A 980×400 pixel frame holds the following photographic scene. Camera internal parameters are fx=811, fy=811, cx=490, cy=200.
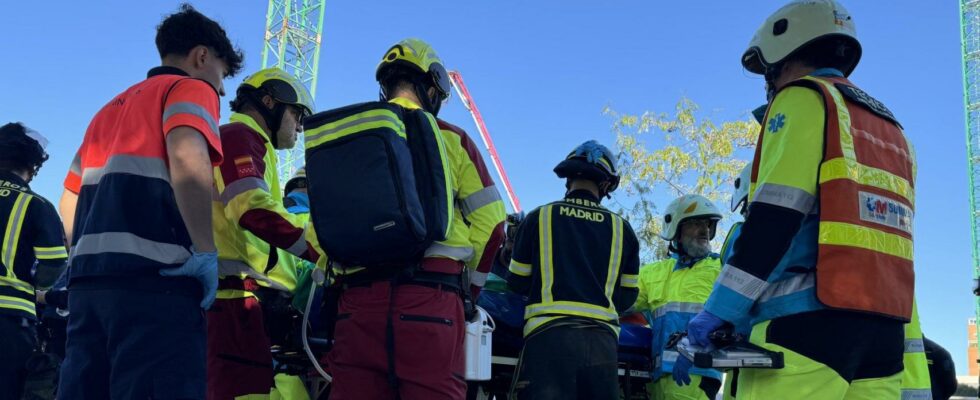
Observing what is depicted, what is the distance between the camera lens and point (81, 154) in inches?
160

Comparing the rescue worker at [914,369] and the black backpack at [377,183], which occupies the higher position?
the black backpack at [377,183]

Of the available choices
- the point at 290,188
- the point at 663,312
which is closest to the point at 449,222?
the point at 663,312

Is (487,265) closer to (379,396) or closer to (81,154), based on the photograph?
(379,396)

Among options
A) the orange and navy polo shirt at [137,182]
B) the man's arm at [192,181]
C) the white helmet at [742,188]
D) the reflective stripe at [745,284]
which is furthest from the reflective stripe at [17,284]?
the reflective stripe at [745,284]

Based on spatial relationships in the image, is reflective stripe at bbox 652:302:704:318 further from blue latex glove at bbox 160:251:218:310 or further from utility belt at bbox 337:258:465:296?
blue latex glove at bbox 160:251:218:310

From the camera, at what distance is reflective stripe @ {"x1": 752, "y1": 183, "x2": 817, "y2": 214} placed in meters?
2.96

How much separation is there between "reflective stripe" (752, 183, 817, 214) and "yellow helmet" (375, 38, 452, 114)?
194cm

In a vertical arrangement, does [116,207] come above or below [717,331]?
above

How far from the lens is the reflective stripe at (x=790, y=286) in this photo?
2977 millimetres

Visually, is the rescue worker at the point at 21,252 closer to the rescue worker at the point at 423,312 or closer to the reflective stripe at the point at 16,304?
the reflective stripe at the point at 16,304

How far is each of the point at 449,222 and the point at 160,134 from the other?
1.33 metres

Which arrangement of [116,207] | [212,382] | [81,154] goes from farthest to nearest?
[212,382]
[81,154]
[116,207]

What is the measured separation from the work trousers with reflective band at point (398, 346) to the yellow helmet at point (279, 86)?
77.0 inches

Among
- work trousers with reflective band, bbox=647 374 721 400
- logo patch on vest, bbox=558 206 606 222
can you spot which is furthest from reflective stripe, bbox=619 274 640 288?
work trousers with reflective band, bbox=647 374 721 400
